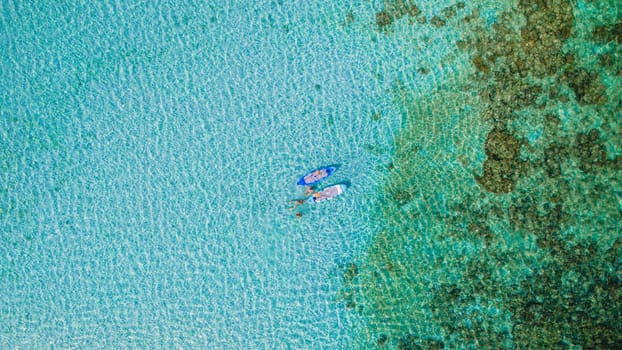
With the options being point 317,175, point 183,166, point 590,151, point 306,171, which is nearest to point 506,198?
point 590,151

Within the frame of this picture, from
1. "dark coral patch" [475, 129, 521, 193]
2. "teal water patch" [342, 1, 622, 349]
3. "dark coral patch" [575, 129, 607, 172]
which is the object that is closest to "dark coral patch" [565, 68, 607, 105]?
"teal water patch" [342, 1, 622, 349]

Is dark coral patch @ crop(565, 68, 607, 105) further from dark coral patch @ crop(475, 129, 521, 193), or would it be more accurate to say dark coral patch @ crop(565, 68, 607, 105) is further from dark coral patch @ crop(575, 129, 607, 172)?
dark coral patch @ crop(475, 129, 521, 193)

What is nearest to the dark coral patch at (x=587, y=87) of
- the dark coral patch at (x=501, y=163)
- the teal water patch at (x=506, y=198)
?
the teal water patch at (x=506, y=198)

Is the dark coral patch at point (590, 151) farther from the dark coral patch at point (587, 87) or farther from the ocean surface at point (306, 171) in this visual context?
the dark coral patch at point (587, 87)

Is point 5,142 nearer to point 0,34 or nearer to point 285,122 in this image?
point 0,34

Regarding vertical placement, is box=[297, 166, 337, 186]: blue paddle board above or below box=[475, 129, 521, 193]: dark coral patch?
above

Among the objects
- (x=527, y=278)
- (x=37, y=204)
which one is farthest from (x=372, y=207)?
(x=37, y=204)

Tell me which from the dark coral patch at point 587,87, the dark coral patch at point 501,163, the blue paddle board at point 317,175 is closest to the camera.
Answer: the dark coral patch at point 587,87
